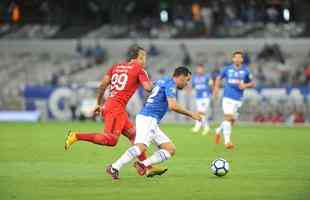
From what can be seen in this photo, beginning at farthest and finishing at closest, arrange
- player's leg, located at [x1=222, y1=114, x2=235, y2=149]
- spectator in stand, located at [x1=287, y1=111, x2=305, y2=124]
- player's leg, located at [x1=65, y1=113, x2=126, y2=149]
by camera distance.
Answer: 1. spectator in stand, located at [x1=287, y1=111, x2=305, y2=124]
2. player's leg, located at [x1=222, y1=114, x2=235, y2=149]
3. player's leg, located at [x1=65, y1=113, x2=126, y2=149]

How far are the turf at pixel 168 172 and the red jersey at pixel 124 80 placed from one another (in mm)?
1369

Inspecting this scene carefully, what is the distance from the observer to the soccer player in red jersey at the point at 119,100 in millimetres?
15523

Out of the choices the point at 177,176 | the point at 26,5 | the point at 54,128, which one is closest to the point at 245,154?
the point at 177,176

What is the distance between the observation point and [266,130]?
1259 inches

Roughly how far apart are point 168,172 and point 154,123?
1.59 meters

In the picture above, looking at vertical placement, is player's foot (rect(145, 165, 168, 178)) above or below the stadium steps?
below

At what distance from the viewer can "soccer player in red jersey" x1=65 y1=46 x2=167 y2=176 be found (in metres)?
15.5

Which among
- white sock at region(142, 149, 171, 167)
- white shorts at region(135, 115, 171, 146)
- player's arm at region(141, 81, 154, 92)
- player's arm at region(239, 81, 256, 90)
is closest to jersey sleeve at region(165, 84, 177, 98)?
player's arm at region(141, 81, 154, 92)

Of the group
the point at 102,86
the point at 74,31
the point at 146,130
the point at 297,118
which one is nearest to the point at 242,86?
the point at 102,86

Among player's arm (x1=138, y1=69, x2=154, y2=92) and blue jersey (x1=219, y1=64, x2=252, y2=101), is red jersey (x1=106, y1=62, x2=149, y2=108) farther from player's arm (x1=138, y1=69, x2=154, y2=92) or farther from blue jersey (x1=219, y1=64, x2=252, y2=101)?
blue jersey (x1=219, y1=64, x2=252, y2=101)

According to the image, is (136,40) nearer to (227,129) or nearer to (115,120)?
(227,129)

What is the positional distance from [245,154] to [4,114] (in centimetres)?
2356

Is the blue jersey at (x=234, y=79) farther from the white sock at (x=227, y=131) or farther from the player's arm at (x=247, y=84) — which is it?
the white sock at (x=227, y=131)

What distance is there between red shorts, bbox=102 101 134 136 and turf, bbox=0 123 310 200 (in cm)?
81
